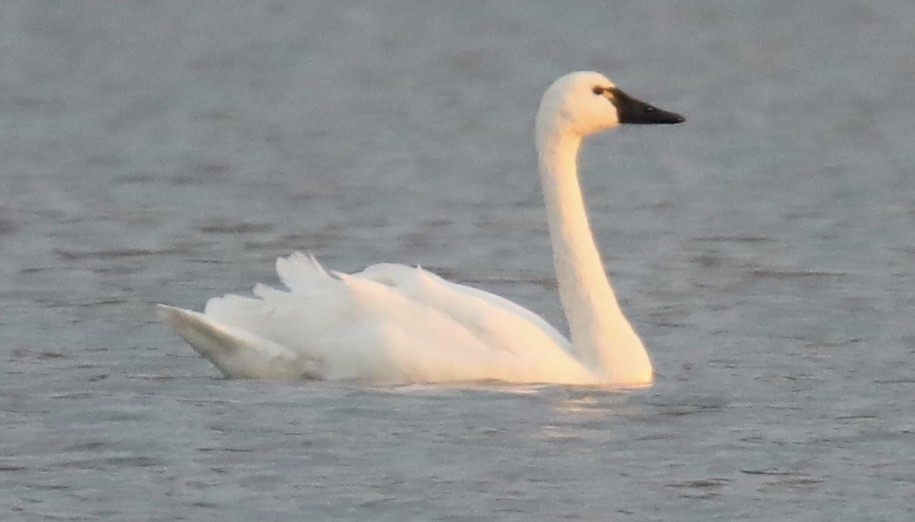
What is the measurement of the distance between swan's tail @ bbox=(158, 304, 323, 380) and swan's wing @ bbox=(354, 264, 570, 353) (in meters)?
0.46

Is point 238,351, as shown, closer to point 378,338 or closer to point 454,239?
point 378,338

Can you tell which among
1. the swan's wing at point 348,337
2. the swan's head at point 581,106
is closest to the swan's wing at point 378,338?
the swan's wing at point 348,337

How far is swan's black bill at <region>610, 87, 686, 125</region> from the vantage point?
11164mm

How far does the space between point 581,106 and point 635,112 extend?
0.30 meters

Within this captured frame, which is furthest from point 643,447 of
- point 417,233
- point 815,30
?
point 815,30

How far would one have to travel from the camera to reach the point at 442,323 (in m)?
10.6

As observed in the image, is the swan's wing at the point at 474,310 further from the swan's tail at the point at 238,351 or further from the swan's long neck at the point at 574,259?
the swan's tail at the point at 238,351

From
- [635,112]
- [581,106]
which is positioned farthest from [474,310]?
[635,112]

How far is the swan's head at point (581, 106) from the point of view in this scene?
11031mm

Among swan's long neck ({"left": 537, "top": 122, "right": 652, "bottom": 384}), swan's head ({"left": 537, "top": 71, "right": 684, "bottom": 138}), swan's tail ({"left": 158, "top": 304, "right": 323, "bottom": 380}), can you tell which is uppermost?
swan's head ({"left": 537, "top": 71, "right": 684, "bottom": 138})

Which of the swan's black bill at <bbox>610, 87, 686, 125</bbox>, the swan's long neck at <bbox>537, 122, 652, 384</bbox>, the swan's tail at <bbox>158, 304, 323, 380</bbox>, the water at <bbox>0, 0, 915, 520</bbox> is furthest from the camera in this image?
the swan's black bill at <bbox>610, 87, 686, 125</bbox>

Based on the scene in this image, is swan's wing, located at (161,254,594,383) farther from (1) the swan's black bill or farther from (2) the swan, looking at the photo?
(1) the swan's black bill

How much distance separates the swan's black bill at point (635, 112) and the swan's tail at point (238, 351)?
169cm

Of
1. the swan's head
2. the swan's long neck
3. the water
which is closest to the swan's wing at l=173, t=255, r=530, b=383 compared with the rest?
the water
